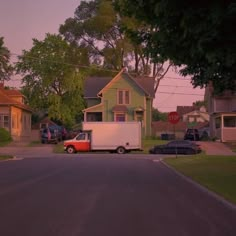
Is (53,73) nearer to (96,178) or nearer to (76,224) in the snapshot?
(96,178)

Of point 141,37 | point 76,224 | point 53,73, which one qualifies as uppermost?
point 53,73

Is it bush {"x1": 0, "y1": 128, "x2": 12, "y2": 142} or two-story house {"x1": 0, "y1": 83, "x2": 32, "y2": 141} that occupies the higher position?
two-story house {"x1": 0, "y1": 83, "x2": 32, "y2": 141}

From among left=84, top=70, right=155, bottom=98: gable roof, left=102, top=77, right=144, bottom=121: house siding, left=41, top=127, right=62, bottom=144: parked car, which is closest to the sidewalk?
left=41, top=127, right=62, bottom=144: parked car

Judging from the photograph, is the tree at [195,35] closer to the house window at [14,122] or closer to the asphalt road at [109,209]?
the asphalt road at [109,209]

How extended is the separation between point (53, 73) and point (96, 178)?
57492mm

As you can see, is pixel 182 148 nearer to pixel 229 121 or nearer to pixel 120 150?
pixel 120 150

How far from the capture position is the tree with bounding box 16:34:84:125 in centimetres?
7994

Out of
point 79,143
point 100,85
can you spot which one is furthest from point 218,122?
point 79,143

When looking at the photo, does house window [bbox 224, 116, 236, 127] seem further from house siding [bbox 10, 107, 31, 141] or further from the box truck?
house siding [bbox 10, 107, 31, 141]

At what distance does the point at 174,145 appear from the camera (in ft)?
160

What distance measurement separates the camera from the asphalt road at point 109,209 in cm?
1104

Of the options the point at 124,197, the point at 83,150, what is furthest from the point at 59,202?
the point at 83,150

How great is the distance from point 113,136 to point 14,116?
19.5m

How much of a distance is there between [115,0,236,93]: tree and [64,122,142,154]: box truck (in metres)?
32.9
